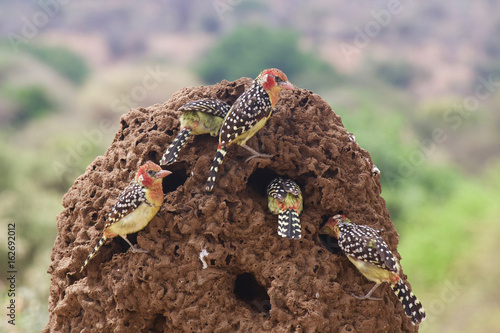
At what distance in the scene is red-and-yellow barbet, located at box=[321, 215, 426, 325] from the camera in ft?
13.0

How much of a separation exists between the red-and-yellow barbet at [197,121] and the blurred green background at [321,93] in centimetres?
501

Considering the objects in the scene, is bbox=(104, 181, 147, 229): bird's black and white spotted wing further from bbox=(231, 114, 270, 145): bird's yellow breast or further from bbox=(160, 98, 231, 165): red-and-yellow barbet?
bbox=(231, 114, 270, 145): bird's yellow breast

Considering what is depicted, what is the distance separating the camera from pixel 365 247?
3.99 meters

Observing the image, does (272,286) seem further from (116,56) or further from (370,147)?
(116,56)

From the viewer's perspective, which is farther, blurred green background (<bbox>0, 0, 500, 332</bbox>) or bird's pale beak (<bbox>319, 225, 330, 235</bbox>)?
blurred green background (<bbox>0, 0, 500, 332</bbox>)

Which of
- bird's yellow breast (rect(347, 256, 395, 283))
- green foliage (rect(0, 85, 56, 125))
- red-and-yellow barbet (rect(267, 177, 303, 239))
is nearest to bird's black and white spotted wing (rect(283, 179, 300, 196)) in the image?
red-and-yellow barbet (rect(267, 177, 303, 239))

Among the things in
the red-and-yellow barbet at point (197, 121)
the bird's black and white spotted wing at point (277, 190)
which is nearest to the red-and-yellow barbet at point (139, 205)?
the red-and-yellow barbet at point (197, 121)

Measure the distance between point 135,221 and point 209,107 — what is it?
1024 mm

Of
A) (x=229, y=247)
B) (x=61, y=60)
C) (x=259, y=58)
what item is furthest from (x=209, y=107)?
(x=61, y=60)

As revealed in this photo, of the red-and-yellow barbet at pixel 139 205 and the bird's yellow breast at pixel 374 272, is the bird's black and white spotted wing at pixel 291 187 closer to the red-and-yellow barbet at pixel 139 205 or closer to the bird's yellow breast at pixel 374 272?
the bird's yellow breast at pixel 374 272

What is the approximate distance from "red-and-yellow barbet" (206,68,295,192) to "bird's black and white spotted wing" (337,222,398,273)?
0.86 m

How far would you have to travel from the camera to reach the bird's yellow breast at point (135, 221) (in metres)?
4.04

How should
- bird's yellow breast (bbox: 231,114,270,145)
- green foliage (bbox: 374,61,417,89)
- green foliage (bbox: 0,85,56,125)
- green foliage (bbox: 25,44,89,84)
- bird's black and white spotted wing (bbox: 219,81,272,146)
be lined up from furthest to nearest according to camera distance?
green foliage (bbox: 374,61,417,89) → green foliage (bbox: 25,44,89,84) → green foliage (bbox: 0,85,56,125) → bird's yellow breast (bbox: 231,114,270,145) → bird's black and white spotted wing (bbox: 219,81,272,146)

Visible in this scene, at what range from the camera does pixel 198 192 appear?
13.6 ft
